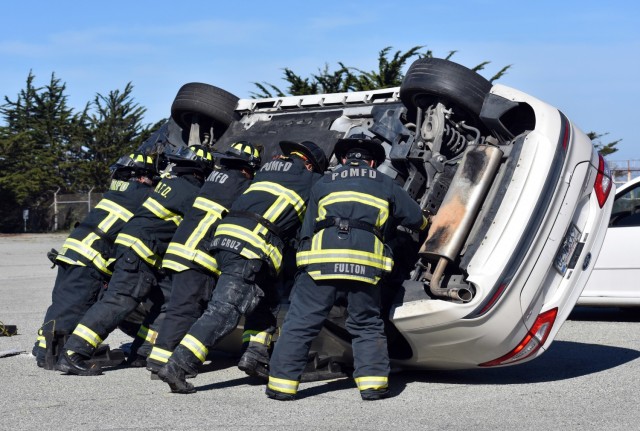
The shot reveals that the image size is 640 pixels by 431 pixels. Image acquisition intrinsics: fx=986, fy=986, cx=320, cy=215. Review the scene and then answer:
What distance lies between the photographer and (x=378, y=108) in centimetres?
757

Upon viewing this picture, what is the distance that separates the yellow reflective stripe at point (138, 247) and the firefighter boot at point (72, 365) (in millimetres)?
879

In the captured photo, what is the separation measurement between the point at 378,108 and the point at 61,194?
30357 millimetres

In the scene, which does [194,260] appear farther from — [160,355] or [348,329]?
[348,329]

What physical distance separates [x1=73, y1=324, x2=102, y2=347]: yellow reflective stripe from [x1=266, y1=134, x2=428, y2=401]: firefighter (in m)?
1.68

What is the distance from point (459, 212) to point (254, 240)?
1.41 m

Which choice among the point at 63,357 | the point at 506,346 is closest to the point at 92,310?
the point at 63,357

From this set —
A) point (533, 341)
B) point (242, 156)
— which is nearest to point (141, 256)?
point (242, 156)

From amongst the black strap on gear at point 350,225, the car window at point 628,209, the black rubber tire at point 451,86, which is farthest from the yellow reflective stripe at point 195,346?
the car window at point 628,209

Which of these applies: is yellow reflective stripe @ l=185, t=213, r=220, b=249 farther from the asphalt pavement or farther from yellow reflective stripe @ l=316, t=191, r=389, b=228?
yellow reflective stripe @ l=316, t=191, r=389, b=228

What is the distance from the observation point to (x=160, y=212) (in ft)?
25.0

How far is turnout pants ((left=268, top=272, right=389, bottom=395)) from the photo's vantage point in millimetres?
6238

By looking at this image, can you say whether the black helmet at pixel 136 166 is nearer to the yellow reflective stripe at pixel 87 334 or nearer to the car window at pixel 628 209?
the yellow reflective stripe at pixel 87 334

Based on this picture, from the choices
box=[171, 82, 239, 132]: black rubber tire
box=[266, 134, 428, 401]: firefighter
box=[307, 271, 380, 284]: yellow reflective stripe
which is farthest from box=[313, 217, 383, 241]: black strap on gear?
box=[171, 82, 239, 132]: black rubber tire

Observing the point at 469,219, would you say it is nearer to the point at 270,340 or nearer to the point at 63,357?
the point at 270,340
